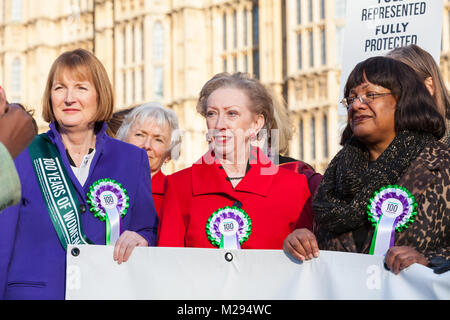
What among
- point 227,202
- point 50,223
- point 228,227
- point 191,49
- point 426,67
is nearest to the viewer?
point 50,223

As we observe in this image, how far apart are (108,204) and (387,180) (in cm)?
109

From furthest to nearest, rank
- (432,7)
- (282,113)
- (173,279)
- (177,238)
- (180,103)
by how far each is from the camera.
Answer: (180,103), (432,7), (282,113), (177,238), (173,279)

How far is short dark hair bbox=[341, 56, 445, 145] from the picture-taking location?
9.70 feet

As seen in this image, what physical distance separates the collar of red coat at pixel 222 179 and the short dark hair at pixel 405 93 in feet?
1.97

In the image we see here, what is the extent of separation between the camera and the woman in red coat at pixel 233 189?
3215 mm

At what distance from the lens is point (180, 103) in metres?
19.9

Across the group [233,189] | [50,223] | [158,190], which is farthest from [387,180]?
[158,190]

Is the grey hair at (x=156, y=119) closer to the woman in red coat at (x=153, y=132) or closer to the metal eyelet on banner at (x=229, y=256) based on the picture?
the woman in red coat at (x=153, y=132)

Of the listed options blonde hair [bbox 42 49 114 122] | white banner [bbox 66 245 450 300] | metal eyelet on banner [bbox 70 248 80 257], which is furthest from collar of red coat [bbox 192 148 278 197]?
metal eyelet on banner [bbox 70 248 80 257]

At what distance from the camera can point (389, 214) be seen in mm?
2783

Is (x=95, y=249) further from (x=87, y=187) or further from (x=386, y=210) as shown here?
(x=386, y=210)

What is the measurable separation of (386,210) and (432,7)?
2.28m

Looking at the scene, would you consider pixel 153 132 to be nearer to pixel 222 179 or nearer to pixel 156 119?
pixel 156 119
